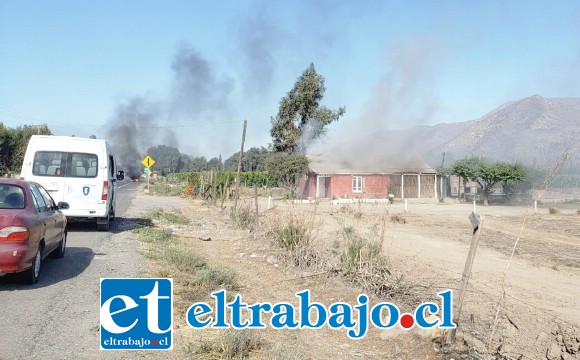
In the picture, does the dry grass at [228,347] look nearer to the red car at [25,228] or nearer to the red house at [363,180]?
the red car at [25,228]

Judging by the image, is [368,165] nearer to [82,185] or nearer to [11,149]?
[11,149]

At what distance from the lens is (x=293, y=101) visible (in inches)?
2362

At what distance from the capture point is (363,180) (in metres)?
50.0

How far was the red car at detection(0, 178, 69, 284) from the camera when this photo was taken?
24.4 feet

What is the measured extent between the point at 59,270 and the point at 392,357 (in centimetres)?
609

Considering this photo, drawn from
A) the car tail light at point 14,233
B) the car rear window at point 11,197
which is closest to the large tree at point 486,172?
the car rear window at point 11,197

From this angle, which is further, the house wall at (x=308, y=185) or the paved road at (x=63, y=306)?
the house wall at (x=308, y=185)

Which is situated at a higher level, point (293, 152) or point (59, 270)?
point (293, 152)

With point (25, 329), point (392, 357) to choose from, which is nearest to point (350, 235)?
point (392, 357)

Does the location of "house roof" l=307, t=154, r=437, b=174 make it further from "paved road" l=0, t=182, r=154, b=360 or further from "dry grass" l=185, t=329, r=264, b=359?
"dry grass" l=185, t=329, r=264, b=359

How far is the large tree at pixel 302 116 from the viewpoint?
196ft

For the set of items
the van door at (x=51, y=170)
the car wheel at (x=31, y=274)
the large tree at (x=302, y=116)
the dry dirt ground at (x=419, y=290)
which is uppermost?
the large tree at (x=302, y=116)

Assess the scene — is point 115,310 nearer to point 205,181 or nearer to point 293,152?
point 205,181

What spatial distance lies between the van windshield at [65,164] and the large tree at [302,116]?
4562cm
